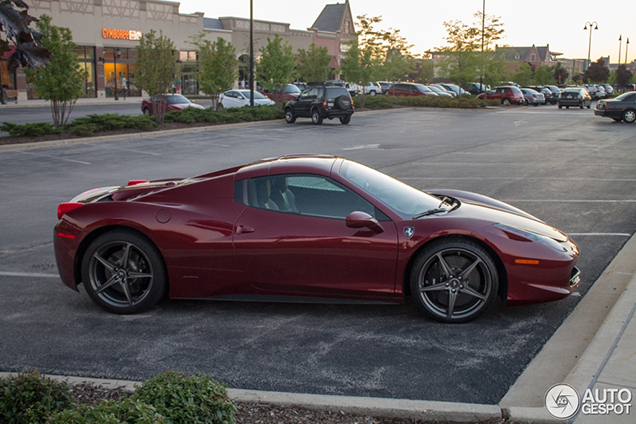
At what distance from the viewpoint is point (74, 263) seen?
5.75 m

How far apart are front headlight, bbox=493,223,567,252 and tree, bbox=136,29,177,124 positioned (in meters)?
24.1

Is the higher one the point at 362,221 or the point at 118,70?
the point at 118,70

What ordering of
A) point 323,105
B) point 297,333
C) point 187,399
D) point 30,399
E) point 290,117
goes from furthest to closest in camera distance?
point 290,117 → point 323,105 → point 297,333 → point 30,399 → point 187,399

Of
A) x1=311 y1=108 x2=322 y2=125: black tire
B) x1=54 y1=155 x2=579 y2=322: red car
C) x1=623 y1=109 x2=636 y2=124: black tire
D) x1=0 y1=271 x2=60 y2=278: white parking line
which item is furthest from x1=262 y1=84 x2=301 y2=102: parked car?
x1=54 y1=155 x2=579 y2=322: red car

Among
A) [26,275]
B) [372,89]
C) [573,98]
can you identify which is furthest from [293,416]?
[372,89]

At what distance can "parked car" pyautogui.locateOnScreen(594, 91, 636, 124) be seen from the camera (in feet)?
104

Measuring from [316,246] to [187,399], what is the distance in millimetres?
2442

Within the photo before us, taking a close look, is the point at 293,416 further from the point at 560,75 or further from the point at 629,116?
the point at 560,75

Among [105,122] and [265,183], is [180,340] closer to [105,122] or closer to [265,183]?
[265,183]

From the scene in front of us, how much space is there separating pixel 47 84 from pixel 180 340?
785 inches

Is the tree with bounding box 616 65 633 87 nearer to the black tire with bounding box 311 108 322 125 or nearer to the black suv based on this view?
the black suv

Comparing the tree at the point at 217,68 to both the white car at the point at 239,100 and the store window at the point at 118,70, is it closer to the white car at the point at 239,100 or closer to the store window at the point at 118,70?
the white car at the point at 239,100

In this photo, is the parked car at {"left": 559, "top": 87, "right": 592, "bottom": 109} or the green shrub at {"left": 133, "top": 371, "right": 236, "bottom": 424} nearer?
the green shrub at {"left": 133, "top": 371, "right": 236, "bottom": 424}

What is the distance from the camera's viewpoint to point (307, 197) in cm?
561
